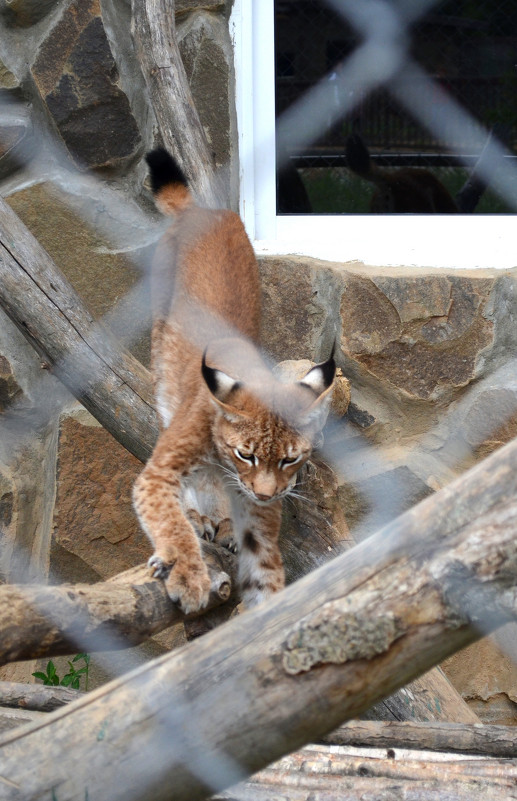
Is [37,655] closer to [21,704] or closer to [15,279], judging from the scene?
[21,704]

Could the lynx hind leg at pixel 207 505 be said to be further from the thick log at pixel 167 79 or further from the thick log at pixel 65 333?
the thick log at pixel 167 79

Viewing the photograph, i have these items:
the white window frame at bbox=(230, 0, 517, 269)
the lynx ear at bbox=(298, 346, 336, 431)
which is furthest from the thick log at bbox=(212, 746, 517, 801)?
the white window frame at bbox=(230, 0, 517, 269)

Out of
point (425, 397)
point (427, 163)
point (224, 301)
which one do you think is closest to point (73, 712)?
point (224, 301)

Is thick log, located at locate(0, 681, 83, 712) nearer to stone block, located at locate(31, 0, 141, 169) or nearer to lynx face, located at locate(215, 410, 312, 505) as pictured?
lynx face, located at locate(215, 410, 312, 505)

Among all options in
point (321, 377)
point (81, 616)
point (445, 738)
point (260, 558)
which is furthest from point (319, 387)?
point (81, 616)

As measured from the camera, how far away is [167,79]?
1.87m

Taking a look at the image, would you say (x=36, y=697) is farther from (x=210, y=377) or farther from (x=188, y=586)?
(x=210, y=377)

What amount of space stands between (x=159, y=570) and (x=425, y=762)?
1.51 feet

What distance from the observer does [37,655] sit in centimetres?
99

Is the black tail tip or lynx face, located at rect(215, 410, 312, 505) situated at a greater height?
the black tail tip

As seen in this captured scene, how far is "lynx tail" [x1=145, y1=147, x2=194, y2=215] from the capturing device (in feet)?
6.28

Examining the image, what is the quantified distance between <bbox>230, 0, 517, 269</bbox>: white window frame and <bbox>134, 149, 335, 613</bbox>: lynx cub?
0.64ft

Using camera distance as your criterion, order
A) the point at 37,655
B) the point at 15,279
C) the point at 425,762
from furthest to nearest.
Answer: the point at 15,279 < the point at 425,762 < the point at 37,655

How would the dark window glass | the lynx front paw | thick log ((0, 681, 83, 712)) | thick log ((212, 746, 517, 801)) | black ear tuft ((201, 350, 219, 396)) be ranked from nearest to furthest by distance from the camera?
thick log ((212, 746, 517, 801)) < the lynx front paw < thick log ((0, 681, 83, 712)) < black ear tuft ((201, 350, 219, 396)) < the dark window glass
